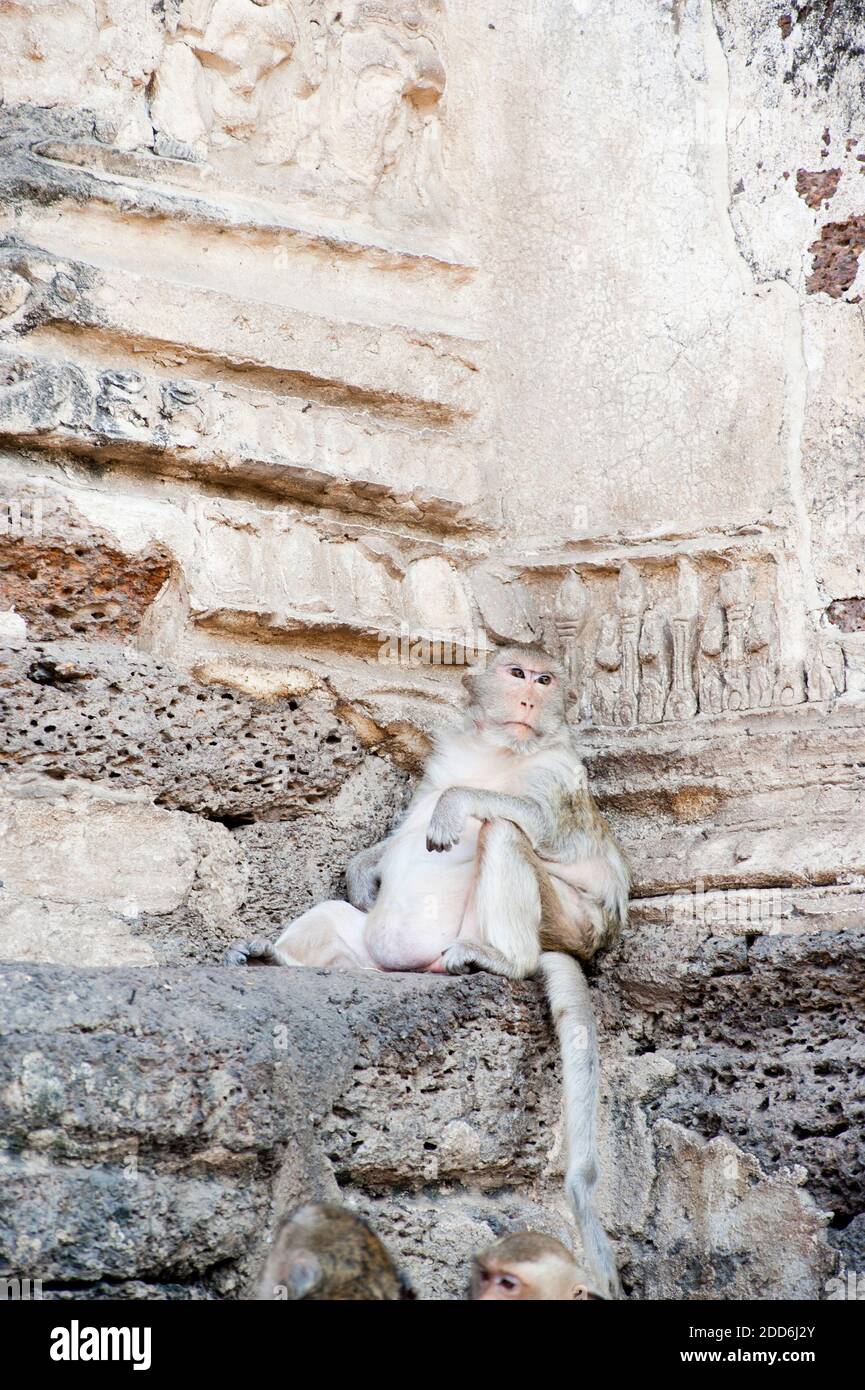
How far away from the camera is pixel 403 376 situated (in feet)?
16.9

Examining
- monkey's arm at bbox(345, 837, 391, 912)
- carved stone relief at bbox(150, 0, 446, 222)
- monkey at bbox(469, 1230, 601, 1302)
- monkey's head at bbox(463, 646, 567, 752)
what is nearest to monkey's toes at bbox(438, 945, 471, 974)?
monkey's arm at bbox(345, 837, 391, 912)

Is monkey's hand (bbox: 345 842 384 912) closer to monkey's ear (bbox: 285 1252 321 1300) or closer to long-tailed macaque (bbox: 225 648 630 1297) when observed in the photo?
long-tailed macaque (bbox: 225 648 630 1297)

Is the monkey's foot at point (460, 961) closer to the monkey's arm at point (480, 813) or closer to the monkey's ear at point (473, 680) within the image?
the monkey's arm at point (480, 813)

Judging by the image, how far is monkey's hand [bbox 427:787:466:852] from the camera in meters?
4.51

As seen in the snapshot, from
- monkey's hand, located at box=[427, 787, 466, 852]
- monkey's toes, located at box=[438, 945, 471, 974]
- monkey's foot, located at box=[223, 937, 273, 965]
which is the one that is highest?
monkey's hand, located at box=[427, 787, 466, 852]

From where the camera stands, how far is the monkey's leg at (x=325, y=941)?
462 cm

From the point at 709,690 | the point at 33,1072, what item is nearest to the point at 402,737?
the point at 709,690

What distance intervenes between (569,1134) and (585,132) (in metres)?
2.78

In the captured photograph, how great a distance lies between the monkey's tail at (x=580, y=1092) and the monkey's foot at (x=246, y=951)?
65 centimetres

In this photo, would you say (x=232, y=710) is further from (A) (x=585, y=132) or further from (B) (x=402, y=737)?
(A) (x=585, y=132)

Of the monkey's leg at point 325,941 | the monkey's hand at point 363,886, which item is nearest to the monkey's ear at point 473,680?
the monkey's hand at point 363,886

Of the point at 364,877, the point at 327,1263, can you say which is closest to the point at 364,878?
the point at 364,877

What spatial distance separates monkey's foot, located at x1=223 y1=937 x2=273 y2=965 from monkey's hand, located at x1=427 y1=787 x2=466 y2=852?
454 mm
